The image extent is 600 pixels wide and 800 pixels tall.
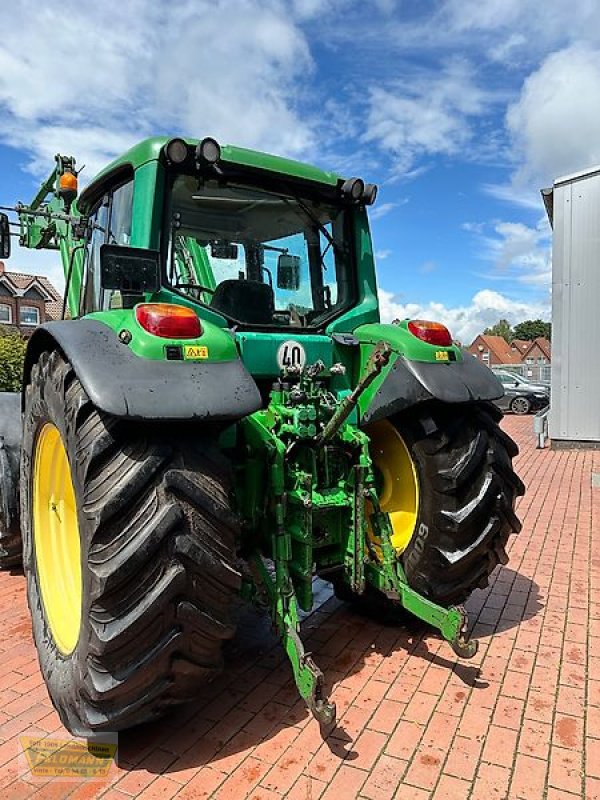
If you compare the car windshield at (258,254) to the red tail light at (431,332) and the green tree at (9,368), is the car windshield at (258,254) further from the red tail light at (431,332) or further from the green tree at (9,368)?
the green tree at (9,368)

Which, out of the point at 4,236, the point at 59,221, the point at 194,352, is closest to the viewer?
the point at 194,352

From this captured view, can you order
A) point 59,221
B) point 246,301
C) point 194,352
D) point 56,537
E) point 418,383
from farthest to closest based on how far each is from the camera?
point 59,221
point 246,301
point 56,537
point 418,383
point 194,352

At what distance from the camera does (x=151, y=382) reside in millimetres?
2287

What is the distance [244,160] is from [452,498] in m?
2.04

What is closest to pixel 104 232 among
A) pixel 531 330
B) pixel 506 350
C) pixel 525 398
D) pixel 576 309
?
pixel 576 309

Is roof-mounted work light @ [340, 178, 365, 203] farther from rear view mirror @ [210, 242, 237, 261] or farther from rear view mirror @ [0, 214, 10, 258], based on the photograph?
rear view mirror @ [0, 214, 10, 258]

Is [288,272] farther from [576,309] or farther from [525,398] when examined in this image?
[525,398]

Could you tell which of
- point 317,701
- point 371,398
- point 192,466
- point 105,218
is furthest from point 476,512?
point 105,218

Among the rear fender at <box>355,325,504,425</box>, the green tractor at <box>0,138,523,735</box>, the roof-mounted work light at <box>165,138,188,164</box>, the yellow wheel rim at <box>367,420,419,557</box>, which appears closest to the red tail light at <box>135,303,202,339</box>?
the green tractor at <box>0,138,523,735</box>

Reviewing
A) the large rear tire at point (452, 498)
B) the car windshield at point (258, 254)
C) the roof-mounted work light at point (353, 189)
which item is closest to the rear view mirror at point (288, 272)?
the car windshield at point (258, 254)

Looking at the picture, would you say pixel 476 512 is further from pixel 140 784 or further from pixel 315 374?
pixel 140 784

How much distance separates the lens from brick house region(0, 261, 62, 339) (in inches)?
1361

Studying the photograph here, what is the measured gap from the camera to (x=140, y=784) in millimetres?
2342

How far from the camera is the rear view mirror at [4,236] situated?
155 inches
